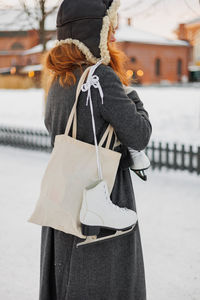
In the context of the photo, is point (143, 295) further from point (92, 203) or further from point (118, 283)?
point (92, 203)

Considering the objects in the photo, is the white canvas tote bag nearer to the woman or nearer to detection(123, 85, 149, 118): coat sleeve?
the woman

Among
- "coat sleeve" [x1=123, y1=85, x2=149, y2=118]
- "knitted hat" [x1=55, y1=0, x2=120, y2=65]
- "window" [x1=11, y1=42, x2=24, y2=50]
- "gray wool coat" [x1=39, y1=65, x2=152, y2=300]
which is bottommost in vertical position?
"gray wool coat" [x1=39, y1=65, x2=152, y2=300]

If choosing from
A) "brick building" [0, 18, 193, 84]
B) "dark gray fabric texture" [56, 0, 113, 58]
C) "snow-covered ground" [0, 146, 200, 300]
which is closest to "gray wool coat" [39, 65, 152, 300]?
"dark gray fabric texture" [56, 0, 113, 58]

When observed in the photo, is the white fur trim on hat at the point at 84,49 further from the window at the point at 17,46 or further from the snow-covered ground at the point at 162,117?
the window at the point at 17,46

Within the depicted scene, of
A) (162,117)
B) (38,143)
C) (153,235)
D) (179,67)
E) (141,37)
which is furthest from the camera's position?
(179,67)

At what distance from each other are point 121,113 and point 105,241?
0.73 m

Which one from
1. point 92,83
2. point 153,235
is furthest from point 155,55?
point 92,83

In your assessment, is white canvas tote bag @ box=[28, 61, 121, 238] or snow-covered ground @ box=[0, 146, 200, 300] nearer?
white canvas tote bag @ box=[28, 61, 121, 238]

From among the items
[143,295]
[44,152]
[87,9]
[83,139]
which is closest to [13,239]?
[143,295]

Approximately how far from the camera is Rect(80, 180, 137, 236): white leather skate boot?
5.39 feet

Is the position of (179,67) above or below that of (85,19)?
below

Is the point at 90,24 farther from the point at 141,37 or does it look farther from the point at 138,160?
the point at 141,37

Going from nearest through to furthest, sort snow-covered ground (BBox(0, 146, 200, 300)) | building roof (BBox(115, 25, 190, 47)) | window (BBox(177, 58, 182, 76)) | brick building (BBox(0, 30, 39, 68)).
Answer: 1. snow-covered ground (BBox(0, 146, 200, 300))
2. building roof (BBox(115, 25, 190, 47))
3. window (BBox(177, 58, 182, 76))
4. brick building (BBox(0, 30, 39, 68))

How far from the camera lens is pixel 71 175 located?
1.71m
